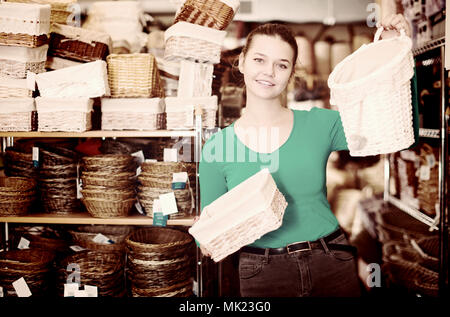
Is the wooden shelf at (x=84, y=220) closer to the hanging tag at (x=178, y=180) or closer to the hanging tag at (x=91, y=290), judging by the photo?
the hanging tag at (x=178, y=180)

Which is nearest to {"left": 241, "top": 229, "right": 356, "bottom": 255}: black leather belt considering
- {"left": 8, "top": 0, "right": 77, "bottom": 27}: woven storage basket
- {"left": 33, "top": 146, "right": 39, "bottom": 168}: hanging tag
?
{"left": 33, "top": 146, "right": 39, "bottom": 168}: hanging tag

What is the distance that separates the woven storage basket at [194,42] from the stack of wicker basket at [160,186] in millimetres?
588

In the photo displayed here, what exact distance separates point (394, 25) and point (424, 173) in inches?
56.4

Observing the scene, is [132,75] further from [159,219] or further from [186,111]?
[159,219]

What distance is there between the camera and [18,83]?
6.70ft

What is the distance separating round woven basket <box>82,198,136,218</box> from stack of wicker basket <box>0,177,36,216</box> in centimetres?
31

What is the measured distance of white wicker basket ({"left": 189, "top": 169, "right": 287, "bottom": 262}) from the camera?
1.17 m

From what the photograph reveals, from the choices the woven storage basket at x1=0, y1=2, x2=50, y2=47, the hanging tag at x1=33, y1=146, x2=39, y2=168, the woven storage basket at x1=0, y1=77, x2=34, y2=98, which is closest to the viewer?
the woven storage basket at x1=0, y1=2, x2=50, y2=47

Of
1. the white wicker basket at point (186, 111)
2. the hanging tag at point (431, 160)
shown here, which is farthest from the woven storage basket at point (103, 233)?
the hanging tag at point (431, 160)

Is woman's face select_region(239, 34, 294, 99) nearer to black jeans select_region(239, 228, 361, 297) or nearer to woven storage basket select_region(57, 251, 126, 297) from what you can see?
black jeans select_region(239, 228, 361, 297)

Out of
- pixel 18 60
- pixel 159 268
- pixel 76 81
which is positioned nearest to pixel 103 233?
pixel 159 268

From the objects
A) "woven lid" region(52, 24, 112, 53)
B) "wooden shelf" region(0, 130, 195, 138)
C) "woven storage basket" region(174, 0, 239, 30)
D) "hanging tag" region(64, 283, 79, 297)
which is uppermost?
"woven storage basket" region(174, 0, 239, 30)

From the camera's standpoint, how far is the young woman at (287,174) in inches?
49.8

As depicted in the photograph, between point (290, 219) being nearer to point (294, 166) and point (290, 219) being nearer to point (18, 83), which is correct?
point (294, 166)
